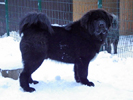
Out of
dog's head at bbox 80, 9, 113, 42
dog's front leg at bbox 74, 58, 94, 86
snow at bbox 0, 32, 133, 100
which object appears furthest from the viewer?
dog's front leg at bbox 74, 58, 94, 86

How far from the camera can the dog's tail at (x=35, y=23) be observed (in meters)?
3.70

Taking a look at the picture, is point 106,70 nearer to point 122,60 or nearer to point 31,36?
point 122,60

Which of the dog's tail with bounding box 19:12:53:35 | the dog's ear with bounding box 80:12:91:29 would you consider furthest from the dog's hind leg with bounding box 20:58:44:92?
the dog's ear with bounding box 80:12:91:29

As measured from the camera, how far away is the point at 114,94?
12.0ft

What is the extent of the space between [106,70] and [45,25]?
2.53 meters

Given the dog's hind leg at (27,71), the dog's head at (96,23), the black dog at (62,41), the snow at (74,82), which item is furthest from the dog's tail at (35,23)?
the snow at (74,82)

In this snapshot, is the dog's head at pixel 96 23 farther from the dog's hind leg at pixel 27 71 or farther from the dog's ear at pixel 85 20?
the dog's hind leg at pixel 27 71

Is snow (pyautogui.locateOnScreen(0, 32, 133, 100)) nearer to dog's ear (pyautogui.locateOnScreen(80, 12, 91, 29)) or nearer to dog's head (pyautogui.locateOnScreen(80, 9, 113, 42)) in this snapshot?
dog's head (pyautogui.locateOnScreen(80, 9, 113, 42))

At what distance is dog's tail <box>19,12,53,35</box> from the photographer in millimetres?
3703

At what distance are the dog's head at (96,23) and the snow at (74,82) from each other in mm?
541

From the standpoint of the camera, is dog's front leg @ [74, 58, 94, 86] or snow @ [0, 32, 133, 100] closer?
snow @ [0, 32, 133, 100]

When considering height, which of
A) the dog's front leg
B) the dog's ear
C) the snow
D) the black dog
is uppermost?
the dog's ear

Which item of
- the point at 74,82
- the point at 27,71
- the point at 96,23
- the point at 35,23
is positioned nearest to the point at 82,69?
the point at 74,82

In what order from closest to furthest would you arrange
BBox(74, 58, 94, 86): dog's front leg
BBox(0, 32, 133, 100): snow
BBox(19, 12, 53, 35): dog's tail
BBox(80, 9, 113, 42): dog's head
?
BBox(0, 32, 133, 100): snow
BBox(19, 12, 53, 35): dog's tail
BBox(80, 9, 113, 42): dog's head
BBox(74, 58, 94, 86): dog's front leg
